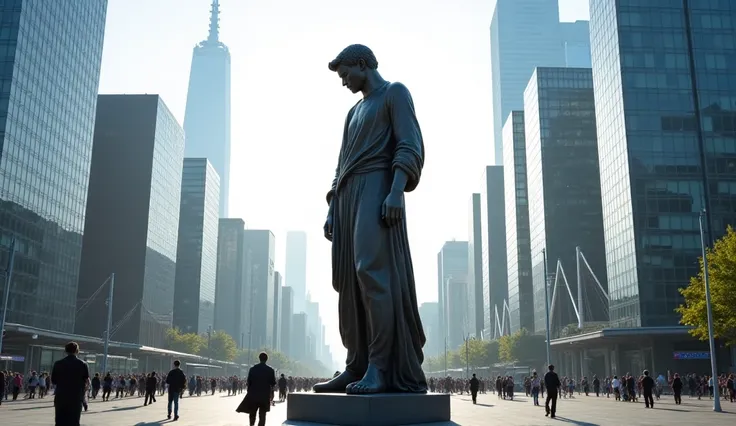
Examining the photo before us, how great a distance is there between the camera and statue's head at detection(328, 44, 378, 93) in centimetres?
831

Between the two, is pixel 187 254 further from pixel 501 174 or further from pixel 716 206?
pixel 716 206

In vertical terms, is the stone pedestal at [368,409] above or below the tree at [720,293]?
below

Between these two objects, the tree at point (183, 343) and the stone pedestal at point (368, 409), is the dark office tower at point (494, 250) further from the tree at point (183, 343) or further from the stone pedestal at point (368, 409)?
the stone pedestal at point (368, 409)

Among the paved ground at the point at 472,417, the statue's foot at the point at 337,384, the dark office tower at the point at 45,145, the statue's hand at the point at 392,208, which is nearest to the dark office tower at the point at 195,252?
the dark office tower at the point at 45,145

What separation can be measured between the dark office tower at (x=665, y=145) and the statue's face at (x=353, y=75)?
60.1 metres

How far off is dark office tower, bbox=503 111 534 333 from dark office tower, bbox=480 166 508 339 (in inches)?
877

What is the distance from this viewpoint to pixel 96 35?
278 feet

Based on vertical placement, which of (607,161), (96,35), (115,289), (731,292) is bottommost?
(731,292)

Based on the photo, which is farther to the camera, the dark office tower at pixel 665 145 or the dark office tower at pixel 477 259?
the dark office tower at pixel 477 259

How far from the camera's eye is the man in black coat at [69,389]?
868cm

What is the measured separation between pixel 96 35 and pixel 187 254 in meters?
62.9

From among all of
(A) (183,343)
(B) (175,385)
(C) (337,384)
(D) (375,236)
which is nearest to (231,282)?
(A) (183,343)

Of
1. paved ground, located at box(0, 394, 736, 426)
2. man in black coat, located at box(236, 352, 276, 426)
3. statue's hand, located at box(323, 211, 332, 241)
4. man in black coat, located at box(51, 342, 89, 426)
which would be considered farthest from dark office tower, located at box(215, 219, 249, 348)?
statue's hand, located at box(323, 211, 332, 241)

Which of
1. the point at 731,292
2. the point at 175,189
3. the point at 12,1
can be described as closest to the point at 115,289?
the point at 175,189
